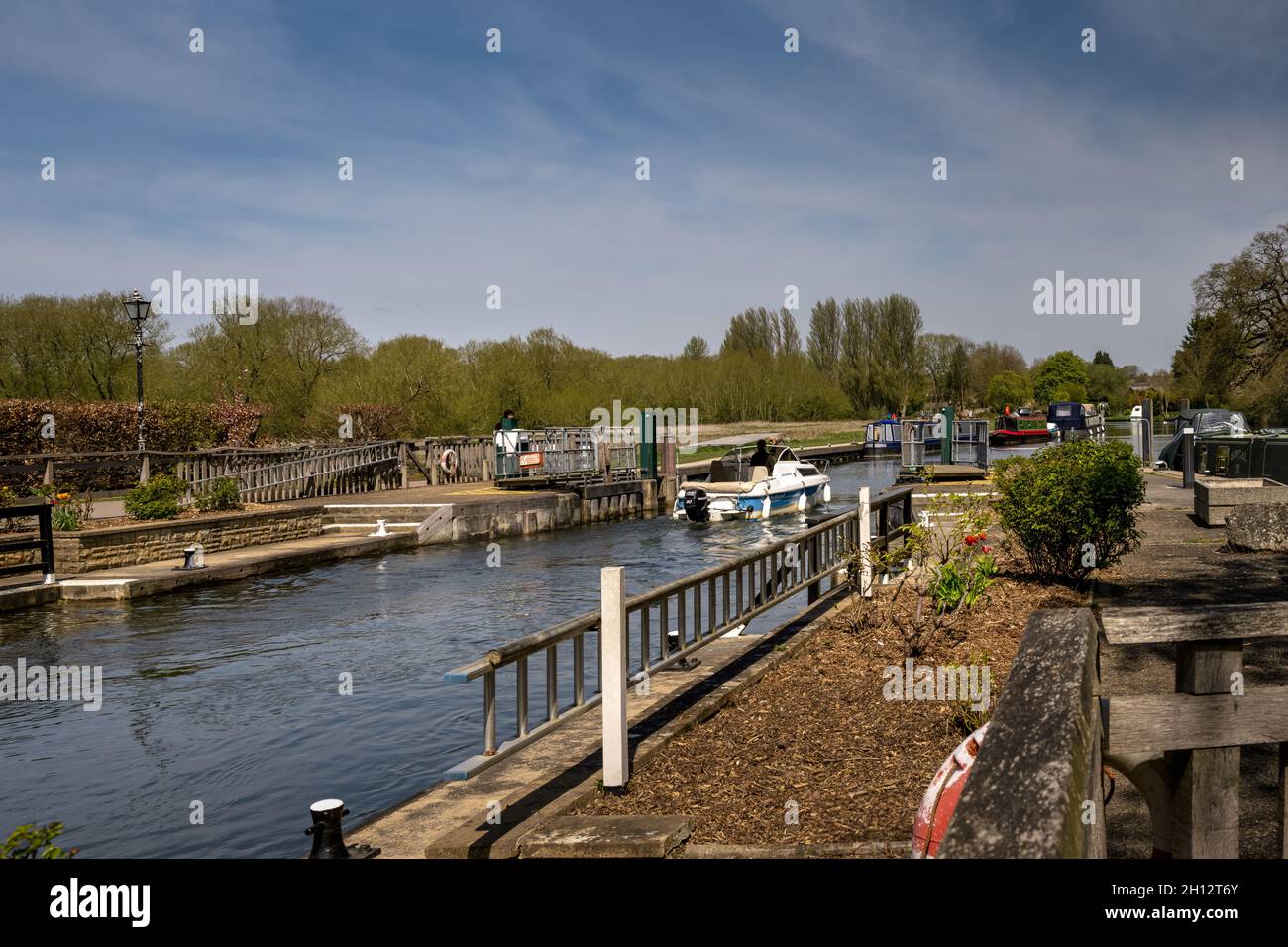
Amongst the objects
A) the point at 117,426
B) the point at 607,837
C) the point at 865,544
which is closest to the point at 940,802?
the point at 607,837

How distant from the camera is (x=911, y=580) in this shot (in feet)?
40.0

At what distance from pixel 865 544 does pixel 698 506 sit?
21427 millimetres

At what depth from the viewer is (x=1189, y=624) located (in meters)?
3.00

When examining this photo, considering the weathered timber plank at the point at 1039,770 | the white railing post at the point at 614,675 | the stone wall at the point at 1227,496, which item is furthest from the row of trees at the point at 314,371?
the weathered timber plank at the point at 1039,770

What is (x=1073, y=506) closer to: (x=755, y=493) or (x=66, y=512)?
(x=66, y=512)

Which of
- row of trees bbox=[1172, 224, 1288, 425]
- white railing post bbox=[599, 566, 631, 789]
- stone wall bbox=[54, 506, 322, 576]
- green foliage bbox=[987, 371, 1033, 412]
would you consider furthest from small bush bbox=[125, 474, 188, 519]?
green foliage bbox=[987, 371, 1033, 412]

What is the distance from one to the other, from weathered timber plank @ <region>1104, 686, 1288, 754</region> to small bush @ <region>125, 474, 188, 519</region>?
20879 millimetres

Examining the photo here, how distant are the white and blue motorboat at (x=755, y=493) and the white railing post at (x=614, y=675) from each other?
86.9 feet

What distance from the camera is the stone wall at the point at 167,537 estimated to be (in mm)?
18688

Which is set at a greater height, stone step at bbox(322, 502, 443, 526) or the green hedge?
the green hedge

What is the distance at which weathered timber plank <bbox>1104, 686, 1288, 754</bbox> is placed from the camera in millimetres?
2961

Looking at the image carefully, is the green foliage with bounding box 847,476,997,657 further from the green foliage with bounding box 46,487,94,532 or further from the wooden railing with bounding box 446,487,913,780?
the green foliage with bounding box 46,487,94,532

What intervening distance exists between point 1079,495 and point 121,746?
9.66 metres

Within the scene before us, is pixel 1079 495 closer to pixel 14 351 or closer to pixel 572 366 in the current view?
pixel 14 351
